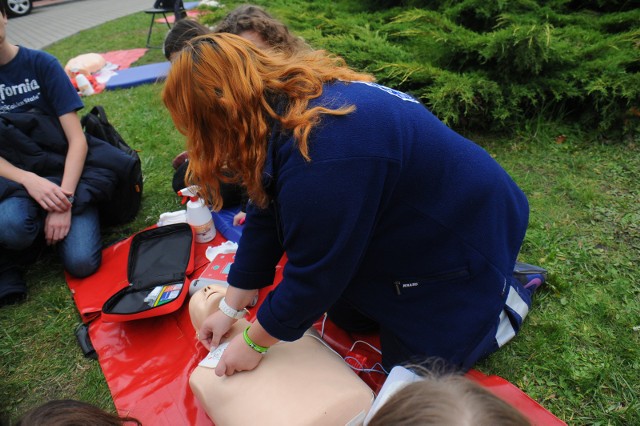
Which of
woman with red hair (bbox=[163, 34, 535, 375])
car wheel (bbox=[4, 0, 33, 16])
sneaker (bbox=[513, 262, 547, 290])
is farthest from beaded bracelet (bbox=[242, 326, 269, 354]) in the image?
car wheel (bbox=[4, 0, 33, 16])

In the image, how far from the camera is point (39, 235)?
8.41 ft

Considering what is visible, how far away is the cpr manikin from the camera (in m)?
1.33

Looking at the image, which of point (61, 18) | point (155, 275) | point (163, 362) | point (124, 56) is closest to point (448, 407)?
point (163, 362)

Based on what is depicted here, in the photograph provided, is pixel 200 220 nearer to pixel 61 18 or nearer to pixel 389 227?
pixel 389 227

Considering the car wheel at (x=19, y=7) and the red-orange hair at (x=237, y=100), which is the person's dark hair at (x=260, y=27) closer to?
the red-orange hair at (x=237, y=100)

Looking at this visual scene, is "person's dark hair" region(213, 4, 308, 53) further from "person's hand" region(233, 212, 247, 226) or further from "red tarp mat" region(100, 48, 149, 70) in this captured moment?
"red tarp mat" region(100, 48, 149, 70)

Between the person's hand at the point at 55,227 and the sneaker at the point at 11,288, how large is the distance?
27cm

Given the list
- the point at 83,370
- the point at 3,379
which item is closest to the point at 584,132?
the point at 83,370

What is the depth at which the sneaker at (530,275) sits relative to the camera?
1954mm

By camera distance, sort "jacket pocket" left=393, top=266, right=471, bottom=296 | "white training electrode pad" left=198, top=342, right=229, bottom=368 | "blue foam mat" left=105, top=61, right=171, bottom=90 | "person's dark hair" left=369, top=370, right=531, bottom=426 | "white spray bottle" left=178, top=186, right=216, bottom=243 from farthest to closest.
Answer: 1. "blue foam mat" left=105, top=61, right=171, bottom=90
2. "white spray bottle" left=178, top=186, right=216, bottom=243
3. "white training electrode pad" left=198, top=342, right=229, bottom=368
4. "jacket pocket" left=393, top=266, right=471, bottom=296
5. "person's dark hair" left=369, top=370, right=531, bottom=426

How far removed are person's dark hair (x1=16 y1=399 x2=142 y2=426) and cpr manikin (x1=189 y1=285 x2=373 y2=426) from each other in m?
0.38

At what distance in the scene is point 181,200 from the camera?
3.06 metres

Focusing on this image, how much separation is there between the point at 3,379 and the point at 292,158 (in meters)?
1.89

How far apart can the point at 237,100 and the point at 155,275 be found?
4.96 ft
